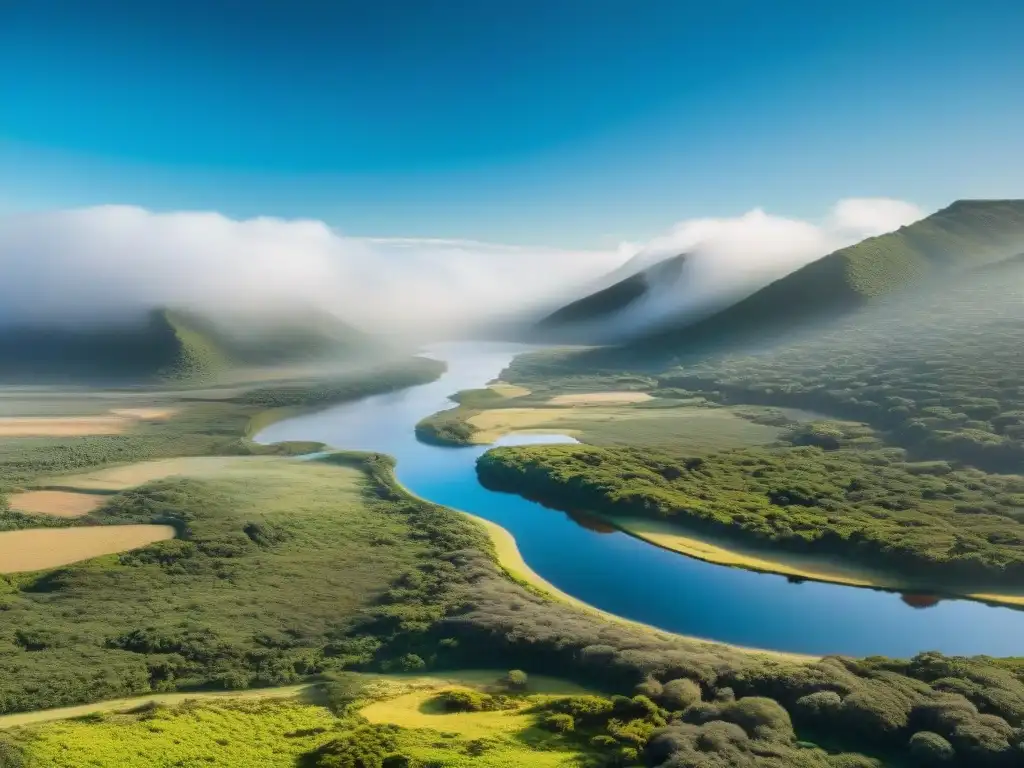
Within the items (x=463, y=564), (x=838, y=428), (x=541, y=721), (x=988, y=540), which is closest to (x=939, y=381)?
(x=838, y=428)

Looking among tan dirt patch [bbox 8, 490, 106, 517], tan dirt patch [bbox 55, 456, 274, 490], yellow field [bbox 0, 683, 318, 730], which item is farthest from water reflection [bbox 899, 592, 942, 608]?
tan dirt patch [bbox 55, 456, 274, 490]

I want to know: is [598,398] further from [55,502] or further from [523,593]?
[523,593]

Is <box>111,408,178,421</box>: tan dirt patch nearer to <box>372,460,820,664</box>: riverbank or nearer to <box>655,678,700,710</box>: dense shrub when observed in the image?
<box>372,460,820,664</box>: riverbank

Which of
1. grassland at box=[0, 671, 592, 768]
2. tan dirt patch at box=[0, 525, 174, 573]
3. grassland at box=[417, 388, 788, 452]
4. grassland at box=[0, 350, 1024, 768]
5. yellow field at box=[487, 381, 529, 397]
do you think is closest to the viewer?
grassland at box=[0, 671, 592, 768]

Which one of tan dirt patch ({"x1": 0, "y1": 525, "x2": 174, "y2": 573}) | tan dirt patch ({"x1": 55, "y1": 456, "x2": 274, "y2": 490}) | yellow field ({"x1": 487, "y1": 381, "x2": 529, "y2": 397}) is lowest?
tan dirt patch ({"x1": 0, "y1": 525, "x2": 174, "y2": 573})

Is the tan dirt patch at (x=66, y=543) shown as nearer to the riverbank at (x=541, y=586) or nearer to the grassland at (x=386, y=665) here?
the grassland at (x=386, y=665)

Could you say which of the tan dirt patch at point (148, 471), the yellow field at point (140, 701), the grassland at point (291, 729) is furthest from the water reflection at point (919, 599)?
the tan dirt patch at point (148, 471)

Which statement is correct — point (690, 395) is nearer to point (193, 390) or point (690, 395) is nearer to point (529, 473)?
point (529, 473)

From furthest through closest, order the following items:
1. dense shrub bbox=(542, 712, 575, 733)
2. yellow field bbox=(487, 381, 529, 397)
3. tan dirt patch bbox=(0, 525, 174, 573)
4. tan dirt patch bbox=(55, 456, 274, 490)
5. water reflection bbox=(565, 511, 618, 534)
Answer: yellow field bbox=(487, 381, 529, 397), tan dirt patch bbox=(55, 456, 274, 490), water reflection bbox=(565, 511, 618, 534), tan dirt patch bbox=(0, 525, 174, 573), dense shrub bbox=(542, 712, 575, 733)
